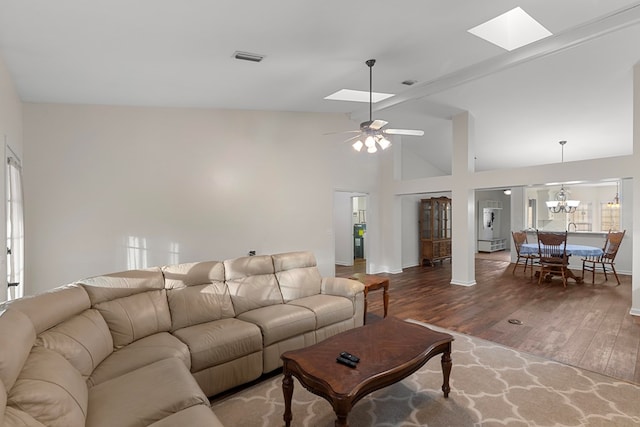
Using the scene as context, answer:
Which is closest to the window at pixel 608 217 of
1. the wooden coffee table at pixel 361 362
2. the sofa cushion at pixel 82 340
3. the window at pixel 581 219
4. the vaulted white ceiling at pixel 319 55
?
the window at pixel 581 219

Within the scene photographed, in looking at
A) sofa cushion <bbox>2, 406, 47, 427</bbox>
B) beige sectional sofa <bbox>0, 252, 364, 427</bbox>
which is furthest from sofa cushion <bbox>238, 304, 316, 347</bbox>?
sofa cushion <bbox>2, 406, 47, 427</bbox>

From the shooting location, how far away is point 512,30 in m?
3.76

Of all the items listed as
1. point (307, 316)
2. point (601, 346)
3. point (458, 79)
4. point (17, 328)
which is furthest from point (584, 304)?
point (17, 328)

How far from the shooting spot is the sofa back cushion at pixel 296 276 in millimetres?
3688

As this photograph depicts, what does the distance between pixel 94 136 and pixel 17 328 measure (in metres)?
3.22

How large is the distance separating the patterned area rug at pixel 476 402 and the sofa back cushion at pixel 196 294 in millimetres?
721

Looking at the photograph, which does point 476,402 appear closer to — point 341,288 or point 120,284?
point 341,288

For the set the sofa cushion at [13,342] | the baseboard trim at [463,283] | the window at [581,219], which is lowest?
the baseboard trim at [463,283]

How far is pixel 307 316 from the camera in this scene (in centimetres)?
313

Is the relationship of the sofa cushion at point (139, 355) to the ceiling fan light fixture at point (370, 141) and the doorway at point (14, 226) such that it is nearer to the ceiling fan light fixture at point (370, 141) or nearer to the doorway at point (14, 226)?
the doorway at point (14, 226)

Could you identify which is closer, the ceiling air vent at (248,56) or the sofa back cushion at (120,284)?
the sofa back cushion at (120,284)

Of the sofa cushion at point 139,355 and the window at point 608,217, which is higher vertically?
the window at point 608,217

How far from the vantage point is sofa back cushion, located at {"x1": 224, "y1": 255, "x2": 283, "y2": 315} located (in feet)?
10.8

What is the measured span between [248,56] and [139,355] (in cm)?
274
